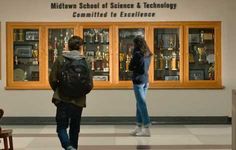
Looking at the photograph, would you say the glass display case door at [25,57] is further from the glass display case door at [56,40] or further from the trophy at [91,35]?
the trophy at [91,35]

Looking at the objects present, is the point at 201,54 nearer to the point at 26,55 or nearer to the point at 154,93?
the point at 154,93

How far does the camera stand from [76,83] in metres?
6.75

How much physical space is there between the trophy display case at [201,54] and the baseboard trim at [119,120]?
85 centimetres

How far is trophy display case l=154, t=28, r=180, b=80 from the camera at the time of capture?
11.5 meters

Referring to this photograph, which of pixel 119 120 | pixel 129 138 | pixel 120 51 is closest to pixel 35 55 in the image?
pixel 120 51

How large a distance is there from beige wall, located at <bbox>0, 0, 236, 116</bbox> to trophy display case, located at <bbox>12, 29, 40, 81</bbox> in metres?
0.26

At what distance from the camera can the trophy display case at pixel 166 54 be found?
454 inches

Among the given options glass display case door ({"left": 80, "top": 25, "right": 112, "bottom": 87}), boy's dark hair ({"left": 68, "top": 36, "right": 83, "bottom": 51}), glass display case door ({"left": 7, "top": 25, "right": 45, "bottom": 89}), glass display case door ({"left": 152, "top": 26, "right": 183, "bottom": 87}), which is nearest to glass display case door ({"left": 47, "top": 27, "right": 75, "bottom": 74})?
glass display case door ({"left": 7, "top": 25, "right": 45, "bottom": 89})

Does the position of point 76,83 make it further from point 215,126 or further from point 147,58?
point 215,126

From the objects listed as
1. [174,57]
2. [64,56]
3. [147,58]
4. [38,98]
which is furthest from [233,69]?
[64,56]

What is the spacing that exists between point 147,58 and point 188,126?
7.32 ft

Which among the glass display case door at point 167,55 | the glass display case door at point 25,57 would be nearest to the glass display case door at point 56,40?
the glass display case door at point 25,57

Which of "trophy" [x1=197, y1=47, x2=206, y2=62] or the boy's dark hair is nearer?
the boy's dark hair

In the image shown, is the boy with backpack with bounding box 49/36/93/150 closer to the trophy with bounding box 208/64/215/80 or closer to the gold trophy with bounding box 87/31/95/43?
the gold trophy with bounding box 87/31/95/43
